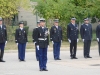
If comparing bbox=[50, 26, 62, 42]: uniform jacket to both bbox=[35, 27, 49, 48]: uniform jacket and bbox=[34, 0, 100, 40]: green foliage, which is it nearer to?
bbox=[35, 27, 49, 48]: uniform jacket

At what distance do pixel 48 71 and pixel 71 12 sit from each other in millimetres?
15019

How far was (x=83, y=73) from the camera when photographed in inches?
547

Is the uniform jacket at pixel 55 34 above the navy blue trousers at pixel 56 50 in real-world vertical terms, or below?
above

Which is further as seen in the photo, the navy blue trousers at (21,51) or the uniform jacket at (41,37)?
the navy blue trousers at (21,51)

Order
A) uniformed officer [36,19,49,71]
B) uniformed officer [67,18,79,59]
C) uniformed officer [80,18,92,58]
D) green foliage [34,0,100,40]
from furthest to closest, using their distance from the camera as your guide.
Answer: green foliage [34,0,100,40], uniformed officer [80,18,92,58], uniformed officer [67,18,79,59], uniformed officer [36,19,49,71]

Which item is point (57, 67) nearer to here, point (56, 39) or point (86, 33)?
point (56, 39)

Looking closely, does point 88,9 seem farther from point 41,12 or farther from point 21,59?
point 21,59

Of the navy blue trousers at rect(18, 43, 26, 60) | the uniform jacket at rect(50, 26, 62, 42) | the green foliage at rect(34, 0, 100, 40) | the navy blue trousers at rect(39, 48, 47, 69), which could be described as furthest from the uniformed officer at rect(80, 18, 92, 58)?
the green foliage at rect(34, 0, 100, 40)

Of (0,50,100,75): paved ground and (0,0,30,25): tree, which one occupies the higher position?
(0,0,30,25): tree

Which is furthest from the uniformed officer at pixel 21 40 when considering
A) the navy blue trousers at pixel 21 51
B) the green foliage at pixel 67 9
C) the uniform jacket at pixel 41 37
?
the green foliage at pixel 67 9

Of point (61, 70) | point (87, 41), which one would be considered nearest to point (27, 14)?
point (87, 41)

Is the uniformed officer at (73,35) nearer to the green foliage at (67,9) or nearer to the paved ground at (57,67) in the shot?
the paved ground at (57,67)

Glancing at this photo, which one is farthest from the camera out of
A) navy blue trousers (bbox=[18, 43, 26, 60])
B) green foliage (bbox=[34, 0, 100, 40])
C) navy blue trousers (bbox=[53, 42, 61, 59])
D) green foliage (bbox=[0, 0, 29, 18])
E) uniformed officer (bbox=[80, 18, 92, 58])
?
green foliage (bbox=[34, 0, 100, 40])

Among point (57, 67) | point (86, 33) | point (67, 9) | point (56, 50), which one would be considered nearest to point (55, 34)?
point (56, 50)
